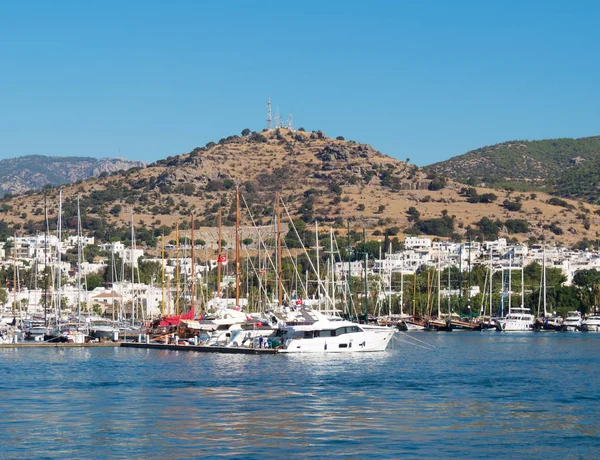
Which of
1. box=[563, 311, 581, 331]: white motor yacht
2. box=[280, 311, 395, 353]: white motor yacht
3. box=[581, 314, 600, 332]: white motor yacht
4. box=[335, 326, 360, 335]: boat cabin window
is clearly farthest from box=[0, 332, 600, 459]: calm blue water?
box=[581, 314, 600, 332]: white motor yacht

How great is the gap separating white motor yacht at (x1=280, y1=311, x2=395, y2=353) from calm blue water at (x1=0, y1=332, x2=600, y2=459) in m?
1.17

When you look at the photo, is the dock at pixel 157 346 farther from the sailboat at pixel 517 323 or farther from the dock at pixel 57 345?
the sailboat at pixel 517 323

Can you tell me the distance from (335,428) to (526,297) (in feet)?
325

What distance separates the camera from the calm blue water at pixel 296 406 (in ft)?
106

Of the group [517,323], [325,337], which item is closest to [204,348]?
[325,337]

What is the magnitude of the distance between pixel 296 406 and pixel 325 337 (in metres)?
23.2

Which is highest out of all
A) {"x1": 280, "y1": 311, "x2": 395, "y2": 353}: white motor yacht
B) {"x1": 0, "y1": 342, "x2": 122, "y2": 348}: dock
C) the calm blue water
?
{"x1": 280, "y1": 311, "x2": 395, "y2": 353}: white motor yacht

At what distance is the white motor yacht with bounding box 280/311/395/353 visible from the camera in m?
63.9

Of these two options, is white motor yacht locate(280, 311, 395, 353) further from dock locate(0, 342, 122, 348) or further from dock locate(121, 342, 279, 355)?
dock locate(0, 342, 122, 348)

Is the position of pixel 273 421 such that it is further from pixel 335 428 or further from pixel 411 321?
pixel 411 321

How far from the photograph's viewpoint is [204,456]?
30.7m

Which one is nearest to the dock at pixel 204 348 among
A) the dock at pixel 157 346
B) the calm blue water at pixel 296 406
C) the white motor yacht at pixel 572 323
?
the dock at pixel 157 346

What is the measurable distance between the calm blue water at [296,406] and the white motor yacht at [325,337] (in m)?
1.17

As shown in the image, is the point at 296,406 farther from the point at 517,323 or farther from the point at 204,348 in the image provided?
the point at 517,323
